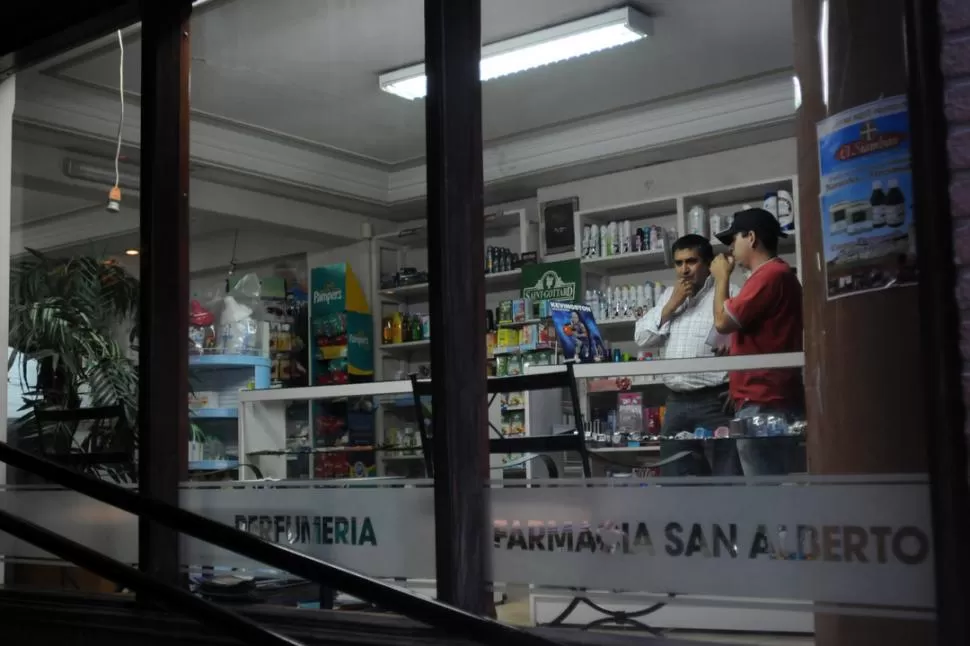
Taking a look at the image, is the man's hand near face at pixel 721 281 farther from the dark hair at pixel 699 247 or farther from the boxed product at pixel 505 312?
the boxed product at pixel 505 312

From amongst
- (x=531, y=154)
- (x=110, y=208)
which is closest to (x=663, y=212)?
(x=531, y=154)

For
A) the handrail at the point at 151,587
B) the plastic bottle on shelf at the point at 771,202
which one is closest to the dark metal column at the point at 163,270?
the handrail at the point at 151,587

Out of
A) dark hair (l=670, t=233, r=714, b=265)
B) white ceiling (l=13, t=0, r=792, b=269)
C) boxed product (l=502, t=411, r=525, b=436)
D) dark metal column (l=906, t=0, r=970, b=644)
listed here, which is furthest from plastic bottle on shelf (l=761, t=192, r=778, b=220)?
dark metal column (l=906, t=0, r=970, b=644)

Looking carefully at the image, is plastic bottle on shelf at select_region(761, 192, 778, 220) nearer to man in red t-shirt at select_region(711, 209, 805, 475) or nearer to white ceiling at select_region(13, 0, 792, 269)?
white ceiling at select_region(13, 0, 792, 269)

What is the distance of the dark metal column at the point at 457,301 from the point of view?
7.84ft

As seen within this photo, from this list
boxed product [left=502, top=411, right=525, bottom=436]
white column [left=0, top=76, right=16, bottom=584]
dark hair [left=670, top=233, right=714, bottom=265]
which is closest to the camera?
boxed product [left=502, top=411, right=525, bottom=436]

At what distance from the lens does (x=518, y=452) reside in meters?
2.66

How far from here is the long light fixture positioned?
16.8 ft

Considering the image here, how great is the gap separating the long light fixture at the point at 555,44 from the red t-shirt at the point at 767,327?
1.96 meters

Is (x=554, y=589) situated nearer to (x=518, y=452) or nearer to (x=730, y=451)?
(x=518, y=452)

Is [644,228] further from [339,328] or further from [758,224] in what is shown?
[758,224]

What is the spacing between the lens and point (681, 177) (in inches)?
274

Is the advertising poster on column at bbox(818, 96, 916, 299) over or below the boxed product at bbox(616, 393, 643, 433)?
over

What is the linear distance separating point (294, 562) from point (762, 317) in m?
2.14
